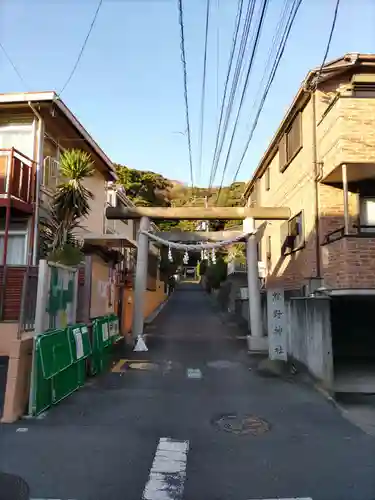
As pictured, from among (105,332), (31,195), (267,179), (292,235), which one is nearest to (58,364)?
(105,332)

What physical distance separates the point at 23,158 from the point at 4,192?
1397mm

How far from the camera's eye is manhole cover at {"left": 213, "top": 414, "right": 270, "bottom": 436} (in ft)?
18.9

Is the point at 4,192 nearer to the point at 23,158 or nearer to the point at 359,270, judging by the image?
the point at 23,158

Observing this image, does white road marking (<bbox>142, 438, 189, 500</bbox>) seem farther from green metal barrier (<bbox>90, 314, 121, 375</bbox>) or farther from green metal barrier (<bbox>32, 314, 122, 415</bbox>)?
green metal barrier (<bbox>90, 314, 121, 375</bbox>)

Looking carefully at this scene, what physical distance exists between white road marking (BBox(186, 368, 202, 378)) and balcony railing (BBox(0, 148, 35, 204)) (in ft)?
20.2

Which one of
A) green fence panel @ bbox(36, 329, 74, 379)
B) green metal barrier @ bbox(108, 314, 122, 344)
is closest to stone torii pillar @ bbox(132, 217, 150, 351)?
green metal barrier @ bbox(108, 314, 122, 344)

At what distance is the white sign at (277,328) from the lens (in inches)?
428

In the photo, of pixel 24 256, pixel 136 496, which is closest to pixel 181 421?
pixel 136 496

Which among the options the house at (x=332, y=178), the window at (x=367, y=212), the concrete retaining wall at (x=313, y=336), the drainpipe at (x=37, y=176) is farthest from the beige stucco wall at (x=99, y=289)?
the window at (x=367, y=212)

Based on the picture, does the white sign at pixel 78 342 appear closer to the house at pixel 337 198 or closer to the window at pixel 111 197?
the house at pixel 337 198

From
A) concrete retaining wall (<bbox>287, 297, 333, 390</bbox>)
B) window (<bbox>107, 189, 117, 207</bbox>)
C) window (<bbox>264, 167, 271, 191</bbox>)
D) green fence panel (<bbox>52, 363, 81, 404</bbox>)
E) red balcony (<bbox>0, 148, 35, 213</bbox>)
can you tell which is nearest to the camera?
green fence panel (<bbox>52, 363, 81, 404</bbox>)

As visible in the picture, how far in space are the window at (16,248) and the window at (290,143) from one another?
8.18m

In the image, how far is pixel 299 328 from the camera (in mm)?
9805

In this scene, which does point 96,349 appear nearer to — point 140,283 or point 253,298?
point 140,283
